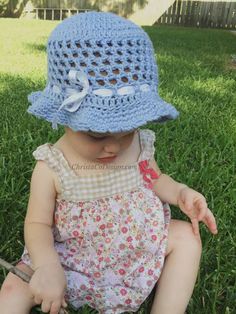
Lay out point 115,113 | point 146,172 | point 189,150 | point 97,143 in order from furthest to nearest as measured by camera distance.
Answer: point 189,150, point 146,172, point 97,143, point 115,113

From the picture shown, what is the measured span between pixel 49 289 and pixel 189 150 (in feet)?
4.54

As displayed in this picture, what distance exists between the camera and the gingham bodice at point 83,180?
57.2 inches

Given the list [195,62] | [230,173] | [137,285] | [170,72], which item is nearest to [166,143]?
[230,173]

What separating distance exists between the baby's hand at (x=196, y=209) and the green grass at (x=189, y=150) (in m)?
0.20

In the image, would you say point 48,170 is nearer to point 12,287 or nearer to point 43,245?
point 43,245

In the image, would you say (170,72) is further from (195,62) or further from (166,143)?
(166,143)

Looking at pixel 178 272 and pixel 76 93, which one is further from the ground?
pixel 76 93

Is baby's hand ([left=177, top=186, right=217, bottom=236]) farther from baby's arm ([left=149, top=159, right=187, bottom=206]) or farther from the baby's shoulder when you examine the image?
the baby's shoulder

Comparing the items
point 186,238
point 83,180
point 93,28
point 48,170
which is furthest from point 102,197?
point 93,28

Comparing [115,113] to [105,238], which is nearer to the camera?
[115,113]

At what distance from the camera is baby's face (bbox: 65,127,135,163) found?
1302mm

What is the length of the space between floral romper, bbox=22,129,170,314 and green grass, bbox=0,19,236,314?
72mm

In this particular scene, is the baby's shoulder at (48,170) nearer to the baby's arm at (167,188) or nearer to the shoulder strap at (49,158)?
the shoulder strap at (49,158)

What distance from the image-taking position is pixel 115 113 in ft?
3.96
